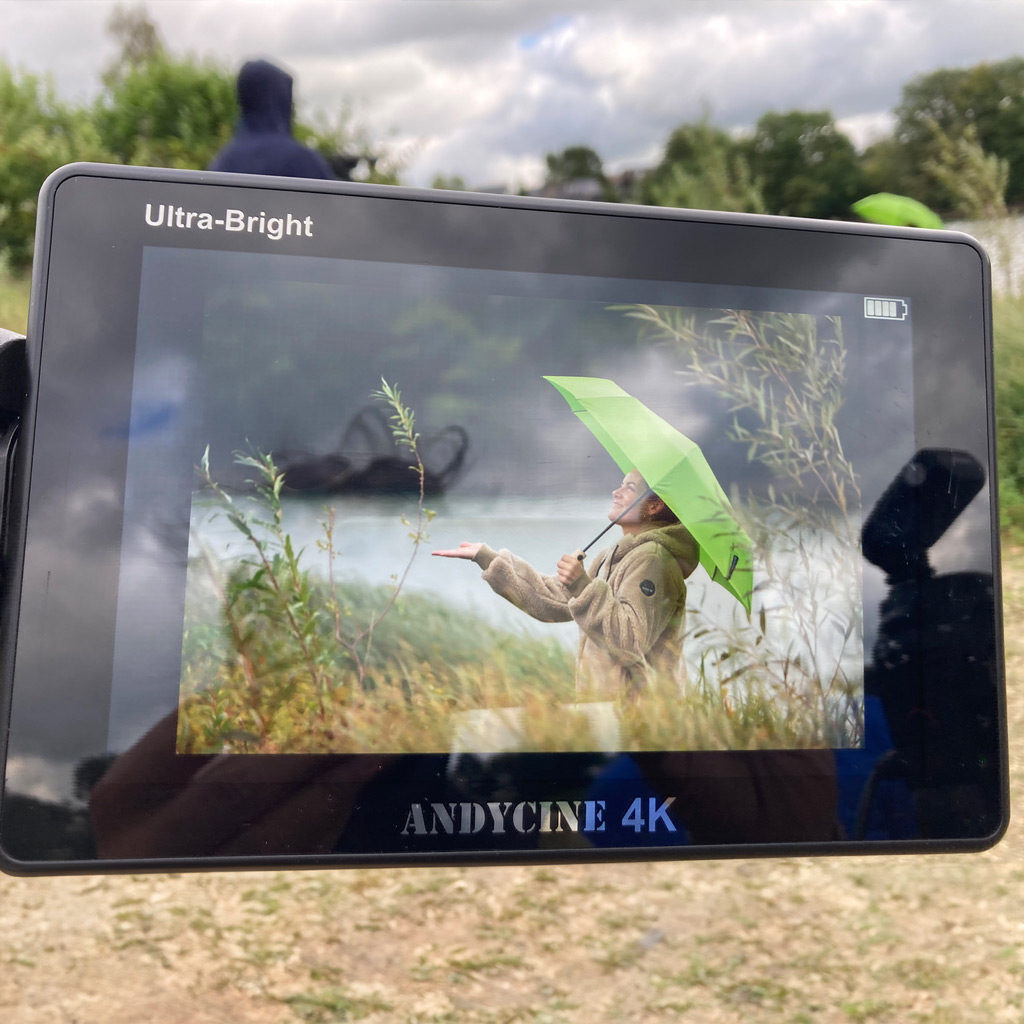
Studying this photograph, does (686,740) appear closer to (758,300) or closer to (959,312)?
(758,300)

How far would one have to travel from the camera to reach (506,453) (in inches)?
43.7

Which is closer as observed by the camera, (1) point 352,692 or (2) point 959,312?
(1) point 352,692

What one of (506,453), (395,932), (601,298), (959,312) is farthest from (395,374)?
(395,932)

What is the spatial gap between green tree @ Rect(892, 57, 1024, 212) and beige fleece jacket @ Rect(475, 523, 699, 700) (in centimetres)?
1160

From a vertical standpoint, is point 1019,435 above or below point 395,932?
above

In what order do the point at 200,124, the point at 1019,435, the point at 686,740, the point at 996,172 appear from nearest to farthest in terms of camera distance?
1. the point at 686,740
2. the point at 1019,435
3. the point at 996,172
4. the point at 200,124

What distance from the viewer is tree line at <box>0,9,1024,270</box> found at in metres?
7.98

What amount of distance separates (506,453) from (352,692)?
14.2 inches

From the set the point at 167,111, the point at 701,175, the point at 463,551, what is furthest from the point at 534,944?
the point at 701,175

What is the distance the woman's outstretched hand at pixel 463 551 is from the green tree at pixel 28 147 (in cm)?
750

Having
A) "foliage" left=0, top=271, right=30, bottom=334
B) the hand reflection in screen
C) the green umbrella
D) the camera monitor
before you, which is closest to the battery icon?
the camera monitor

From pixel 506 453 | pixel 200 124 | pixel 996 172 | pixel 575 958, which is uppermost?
pixel 200 124

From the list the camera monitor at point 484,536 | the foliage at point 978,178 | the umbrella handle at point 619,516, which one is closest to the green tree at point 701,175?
the foliage at point 978,178

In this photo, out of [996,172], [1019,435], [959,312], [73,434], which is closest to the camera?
[73,434]
